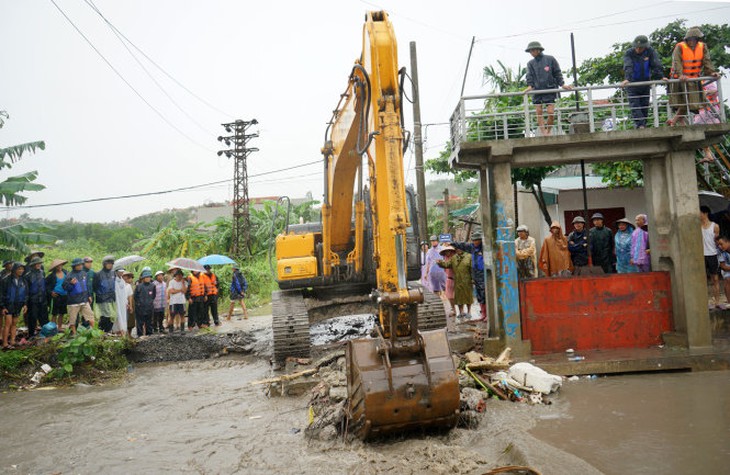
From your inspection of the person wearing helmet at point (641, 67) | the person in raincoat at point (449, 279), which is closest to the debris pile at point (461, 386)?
the person in raincoat at point (449, 279)

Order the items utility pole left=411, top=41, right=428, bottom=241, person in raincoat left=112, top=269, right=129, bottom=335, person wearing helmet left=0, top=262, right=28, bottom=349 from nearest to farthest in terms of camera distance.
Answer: person wearing helmet left=0, top=262, right=28, bottom=349 → person in raincoat left=112, top=269, right=129, bottom=335 → utility pole left=411, top=41, right=428, bottom=241

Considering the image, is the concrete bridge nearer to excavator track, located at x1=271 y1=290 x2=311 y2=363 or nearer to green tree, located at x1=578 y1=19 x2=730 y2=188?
excavator track, located at x1=271 y1=290 x2=311 y2=363

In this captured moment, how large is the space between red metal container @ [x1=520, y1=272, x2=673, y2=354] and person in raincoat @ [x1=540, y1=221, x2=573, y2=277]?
105cm

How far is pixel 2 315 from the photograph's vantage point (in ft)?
33.1

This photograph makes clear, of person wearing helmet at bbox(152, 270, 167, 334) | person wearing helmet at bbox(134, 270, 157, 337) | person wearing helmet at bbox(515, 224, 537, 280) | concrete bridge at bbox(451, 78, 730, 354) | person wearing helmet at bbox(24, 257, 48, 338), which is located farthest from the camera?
person wearing helmet at bbox(152, 270, 167, 334)

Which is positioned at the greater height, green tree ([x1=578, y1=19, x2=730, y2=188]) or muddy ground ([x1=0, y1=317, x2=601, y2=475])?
green tree ([x1=578, y1=19, x2=730, y2=188])

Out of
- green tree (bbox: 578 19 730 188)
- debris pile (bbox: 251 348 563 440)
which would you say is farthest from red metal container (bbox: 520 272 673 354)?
green tree (bbox: 578 19 730 188)

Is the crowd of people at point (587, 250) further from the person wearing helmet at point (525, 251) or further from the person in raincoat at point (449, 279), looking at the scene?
the person in raincoat at point (449, 279)

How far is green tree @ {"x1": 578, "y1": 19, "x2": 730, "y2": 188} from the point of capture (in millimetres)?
14352

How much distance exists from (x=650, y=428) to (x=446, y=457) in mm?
2306

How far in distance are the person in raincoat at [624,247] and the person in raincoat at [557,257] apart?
1.00 m

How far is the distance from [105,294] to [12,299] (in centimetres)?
200

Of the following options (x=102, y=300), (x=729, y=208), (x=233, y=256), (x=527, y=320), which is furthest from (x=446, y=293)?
(x=233, y=256)

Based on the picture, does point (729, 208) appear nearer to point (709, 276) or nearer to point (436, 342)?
point (709, 276)
